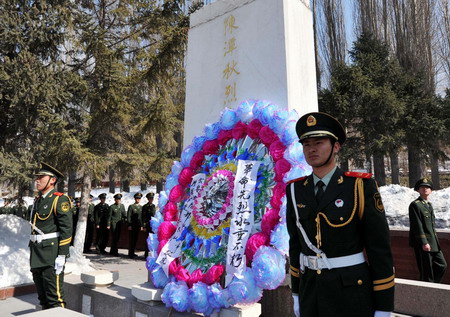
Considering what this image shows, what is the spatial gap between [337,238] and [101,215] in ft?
31.3

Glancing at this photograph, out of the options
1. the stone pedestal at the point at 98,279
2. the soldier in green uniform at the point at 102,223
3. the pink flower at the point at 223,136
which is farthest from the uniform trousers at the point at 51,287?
the soldier in green uniform at the point at 102,223

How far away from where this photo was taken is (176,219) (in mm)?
3902

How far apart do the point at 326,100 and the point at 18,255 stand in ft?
40.3

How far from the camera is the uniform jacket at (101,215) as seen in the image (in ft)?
33.3

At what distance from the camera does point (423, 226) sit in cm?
469

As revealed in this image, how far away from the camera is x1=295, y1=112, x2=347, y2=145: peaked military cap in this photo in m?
1.98

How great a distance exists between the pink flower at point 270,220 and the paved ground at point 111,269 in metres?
1.38

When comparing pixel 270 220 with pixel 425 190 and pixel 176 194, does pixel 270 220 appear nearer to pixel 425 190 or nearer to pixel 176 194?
pixel 176 194

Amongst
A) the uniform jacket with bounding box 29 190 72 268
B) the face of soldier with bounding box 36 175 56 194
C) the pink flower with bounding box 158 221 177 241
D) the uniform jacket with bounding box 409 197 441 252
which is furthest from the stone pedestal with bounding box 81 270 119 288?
the uniform jacket with bounding box 409 197 441 252

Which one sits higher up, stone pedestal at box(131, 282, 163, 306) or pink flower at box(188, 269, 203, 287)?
pink flower at box(188, 269, 203, 287)

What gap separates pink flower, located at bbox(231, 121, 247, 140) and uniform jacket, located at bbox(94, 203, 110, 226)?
7559 millimetres

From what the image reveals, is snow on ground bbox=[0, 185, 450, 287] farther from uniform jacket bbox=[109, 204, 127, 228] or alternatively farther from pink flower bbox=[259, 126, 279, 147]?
pink flower bbox=[259, 126, 279, 147]

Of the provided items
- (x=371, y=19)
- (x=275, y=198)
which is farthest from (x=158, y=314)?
(x=371, y=19)

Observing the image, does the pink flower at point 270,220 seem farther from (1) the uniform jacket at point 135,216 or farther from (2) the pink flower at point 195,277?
(1) the uniform jacket at point 135,216
